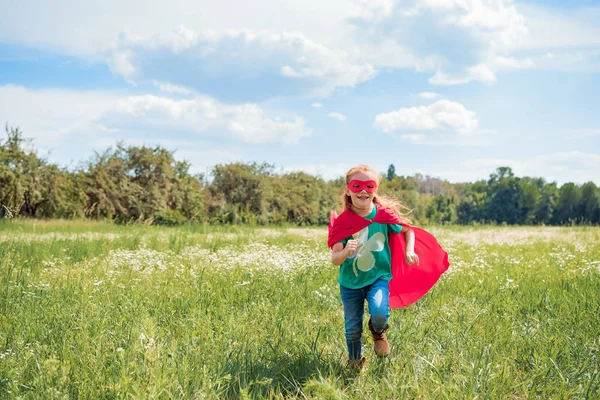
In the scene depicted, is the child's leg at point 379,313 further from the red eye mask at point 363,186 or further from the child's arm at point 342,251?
the red eye mask at point 363,186

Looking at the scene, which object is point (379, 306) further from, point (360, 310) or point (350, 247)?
point (350, 247)

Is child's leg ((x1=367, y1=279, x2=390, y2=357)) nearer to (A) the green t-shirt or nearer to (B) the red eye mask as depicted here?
(A) the green t-shirt

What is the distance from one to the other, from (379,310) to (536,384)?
127cm

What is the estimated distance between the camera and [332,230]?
4.29m

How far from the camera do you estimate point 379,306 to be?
3926 mm

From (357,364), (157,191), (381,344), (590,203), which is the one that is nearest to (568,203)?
(590,203)

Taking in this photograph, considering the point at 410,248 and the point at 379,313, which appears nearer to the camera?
the point at 379,313

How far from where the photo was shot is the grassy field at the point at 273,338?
11.6 ft

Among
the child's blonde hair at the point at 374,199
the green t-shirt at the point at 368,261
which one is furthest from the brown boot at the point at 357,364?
the child's blonde hair at the point at 374,199

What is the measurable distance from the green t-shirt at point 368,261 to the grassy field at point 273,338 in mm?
604

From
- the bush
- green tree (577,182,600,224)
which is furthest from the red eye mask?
green tree (577,182,600,224)

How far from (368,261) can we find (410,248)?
379 millimetres

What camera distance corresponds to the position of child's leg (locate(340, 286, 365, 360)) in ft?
13.5

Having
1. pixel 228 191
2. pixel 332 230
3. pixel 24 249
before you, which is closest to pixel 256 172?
pixel 228 191
